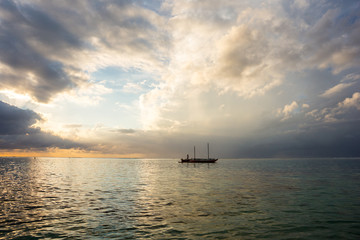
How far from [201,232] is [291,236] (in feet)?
19.5

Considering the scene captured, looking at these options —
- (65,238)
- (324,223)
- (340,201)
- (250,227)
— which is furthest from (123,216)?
(340,201)

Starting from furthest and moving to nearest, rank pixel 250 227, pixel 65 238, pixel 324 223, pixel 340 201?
pixel 340 201
pixel 324 223
pixel 250 227
pixel 65 238

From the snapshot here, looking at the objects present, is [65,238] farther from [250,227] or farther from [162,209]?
[250,227]

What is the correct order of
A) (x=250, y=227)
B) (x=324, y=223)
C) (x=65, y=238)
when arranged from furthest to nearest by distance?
(x=324, y=223) < (x=250, y=227) < (x=65, y=238)

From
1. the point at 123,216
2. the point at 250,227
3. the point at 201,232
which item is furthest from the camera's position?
the point at 123,216

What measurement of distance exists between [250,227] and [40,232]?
1514 centimetres

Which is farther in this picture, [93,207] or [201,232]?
[93,207]

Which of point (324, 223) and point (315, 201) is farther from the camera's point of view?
point (315, 201)

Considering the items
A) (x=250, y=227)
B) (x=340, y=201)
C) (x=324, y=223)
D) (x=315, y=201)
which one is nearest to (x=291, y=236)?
(x=250, y=227)

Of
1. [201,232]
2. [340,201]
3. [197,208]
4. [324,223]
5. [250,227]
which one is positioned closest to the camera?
[201,232]

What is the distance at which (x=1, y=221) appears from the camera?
59.6 ft

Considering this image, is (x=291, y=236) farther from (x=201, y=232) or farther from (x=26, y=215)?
(x=26, y=215)

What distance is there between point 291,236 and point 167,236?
323 inches

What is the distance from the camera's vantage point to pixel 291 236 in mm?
14453
